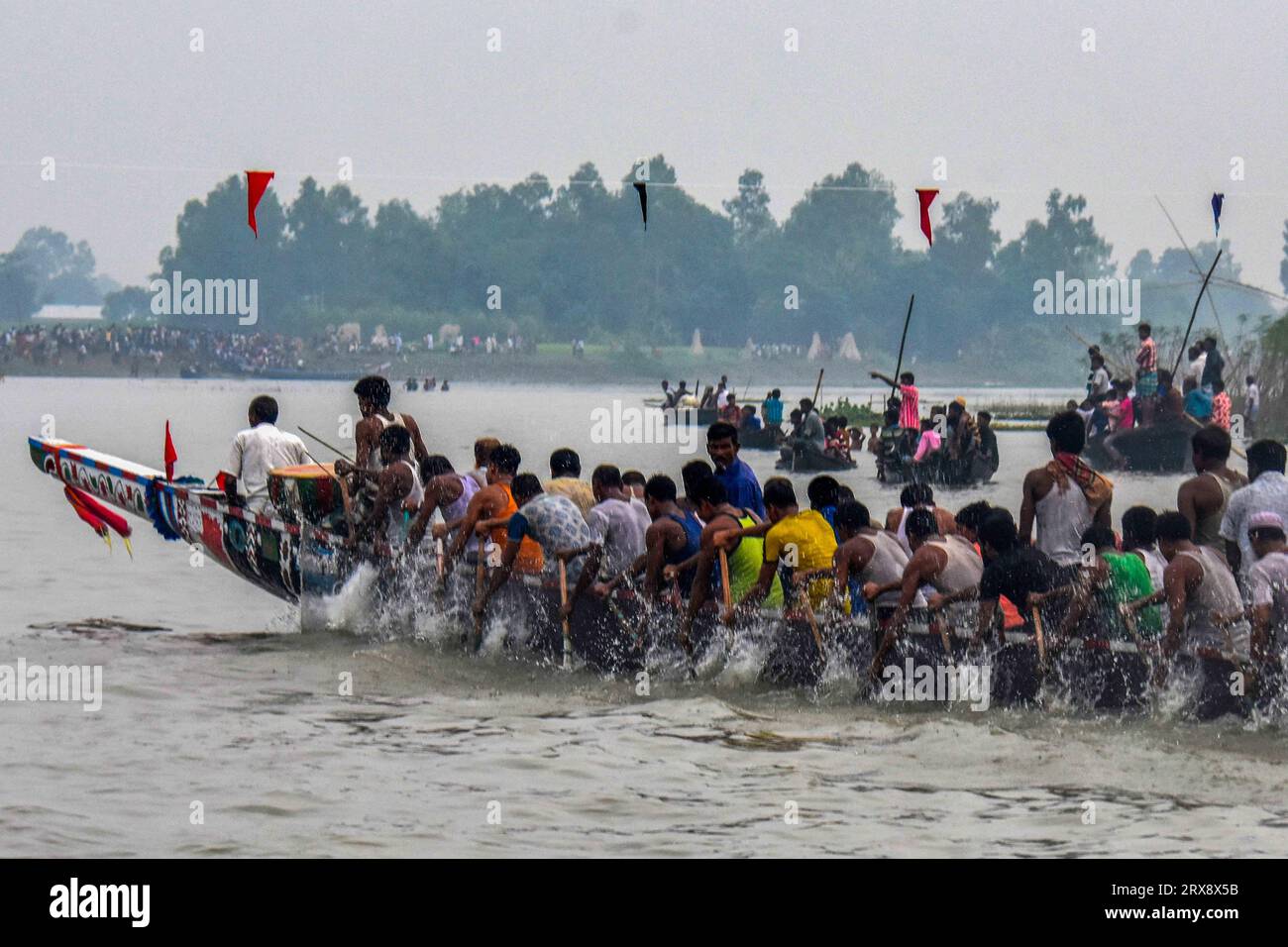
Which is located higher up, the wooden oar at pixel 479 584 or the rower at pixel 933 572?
the rower at pixel 933 572

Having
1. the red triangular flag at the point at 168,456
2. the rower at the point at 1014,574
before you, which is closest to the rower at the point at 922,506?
the rower at the point at 1014,574

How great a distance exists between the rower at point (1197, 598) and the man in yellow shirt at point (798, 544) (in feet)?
6.74

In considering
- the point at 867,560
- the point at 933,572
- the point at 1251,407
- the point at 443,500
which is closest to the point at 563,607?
the point at 443,500

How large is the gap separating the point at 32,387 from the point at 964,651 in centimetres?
8862

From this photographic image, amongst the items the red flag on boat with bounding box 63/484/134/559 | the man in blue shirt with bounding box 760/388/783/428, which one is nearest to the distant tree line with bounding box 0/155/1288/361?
the man in blue shirt with bounding box 760/388/783/428

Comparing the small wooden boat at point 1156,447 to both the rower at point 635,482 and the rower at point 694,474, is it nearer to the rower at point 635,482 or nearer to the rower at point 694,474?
the rower at point 635,482

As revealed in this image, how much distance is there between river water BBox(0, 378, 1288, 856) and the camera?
9500mm

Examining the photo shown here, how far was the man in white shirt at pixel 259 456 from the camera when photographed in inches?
594

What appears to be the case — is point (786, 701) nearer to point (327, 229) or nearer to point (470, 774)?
point (470, 774)

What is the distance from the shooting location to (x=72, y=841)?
9.58 metres

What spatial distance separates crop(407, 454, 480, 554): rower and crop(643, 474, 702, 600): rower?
6.21ft

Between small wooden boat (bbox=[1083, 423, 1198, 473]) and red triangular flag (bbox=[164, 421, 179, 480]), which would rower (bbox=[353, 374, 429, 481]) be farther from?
small wooden boat (bbox=[1083, 423, 1198, 473])
